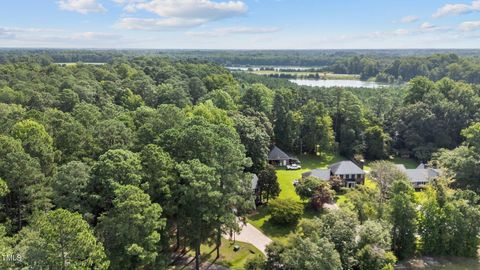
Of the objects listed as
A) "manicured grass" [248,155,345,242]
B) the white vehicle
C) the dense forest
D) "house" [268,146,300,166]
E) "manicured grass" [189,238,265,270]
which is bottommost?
"manicured grass" [189,238,265,270]

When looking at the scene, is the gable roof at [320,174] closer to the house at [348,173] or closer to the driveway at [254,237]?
the house at [348,173]

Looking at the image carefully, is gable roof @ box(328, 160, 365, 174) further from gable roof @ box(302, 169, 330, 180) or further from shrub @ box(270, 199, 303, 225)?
shrub @ box(270, 199, 303, 225)

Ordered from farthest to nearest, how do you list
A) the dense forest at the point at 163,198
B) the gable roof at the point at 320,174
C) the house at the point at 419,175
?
the house at the point at 419,175
the gable roof at the point at 320,174
the dense forest at the point at 163,198

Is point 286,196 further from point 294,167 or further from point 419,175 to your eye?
point 419,175

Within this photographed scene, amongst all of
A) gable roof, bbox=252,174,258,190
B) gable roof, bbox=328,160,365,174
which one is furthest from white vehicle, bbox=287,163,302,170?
gable roof, bbox=252,174,258,190

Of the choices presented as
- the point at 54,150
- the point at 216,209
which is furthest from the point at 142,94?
the point at 216,209


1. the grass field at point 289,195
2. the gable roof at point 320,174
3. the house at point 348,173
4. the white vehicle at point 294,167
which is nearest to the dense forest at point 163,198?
the grass field at point 289,195
